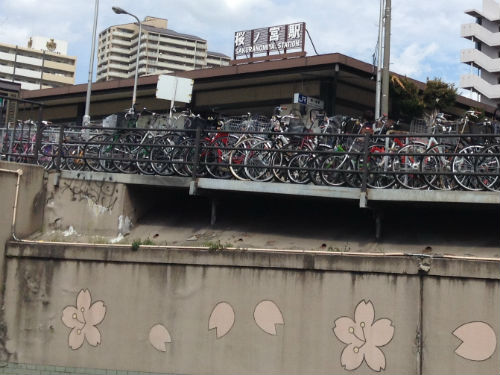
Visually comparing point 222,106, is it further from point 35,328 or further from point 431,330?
point 431,330

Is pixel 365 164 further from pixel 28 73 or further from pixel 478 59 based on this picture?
pixel 28 73

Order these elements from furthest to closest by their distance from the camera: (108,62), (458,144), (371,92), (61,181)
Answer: (108,62), (371,92), (61,181), (458,144)

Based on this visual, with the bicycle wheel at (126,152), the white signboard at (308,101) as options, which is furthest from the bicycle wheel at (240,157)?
the white signboard at (308,101)

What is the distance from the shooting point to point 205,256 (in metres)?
12.1

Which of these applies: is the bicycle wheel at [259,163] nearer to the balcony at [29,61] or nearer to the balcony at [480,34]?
the balcony at [480,34]

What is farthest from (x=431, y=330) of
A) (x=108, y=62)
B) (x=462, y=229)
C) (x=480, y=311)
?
(x=108, y=62)

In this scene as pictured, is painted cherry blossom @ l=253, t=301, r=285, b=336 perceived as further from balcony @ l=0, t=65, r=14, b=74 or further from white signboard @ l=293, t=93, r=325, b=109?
balcony @ l=0, t=65, r=14, b=74

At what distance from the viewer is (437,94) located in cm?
2250

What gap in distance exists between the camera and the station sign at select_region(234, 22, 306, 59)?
78.4ft

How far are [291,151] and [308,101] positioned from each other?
8.76m

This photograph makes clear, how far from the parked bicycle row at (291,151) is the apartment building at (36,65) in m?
114

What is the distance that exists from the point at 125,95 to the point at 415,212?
18.0 meters

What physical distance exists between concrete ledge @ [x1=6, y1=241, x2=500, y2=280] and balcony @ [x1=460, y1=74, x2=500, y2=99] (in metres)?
77.1

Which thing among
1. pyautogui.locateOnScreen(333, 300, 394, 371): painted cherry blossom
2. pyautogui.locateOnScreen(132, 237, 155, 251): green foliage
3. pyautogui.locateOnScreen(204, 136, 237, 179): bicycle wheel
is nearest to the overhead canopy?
pyautogui.locateOnScreen(204, 136, 237, 179): bicycle wheel
